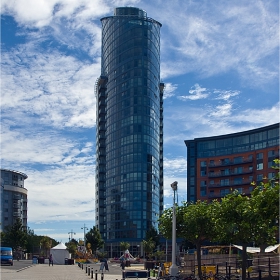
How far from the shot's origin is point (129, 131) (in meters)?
140

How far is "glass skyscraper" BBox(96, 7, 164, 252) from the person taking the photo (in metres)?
136

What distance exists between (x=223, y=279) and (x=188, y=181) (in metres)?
97.6

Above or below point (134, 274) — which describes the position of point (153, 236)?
below

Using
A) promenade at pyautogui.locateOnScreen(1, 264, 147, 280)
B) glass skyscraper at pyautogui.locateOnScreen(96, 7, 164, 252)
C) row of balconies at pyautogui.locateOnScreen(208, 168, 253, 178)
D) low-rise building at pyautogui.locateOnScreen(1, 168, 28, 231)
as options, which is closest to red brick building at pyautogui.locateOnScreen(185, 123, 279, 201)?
row of balconies at pyautogui.locateOnScreen(208, 168, 253, 178)

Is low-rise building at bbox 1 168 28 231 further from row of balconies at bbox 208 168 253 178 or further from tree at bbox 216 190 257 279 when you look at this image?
tree at bbox 216 190 257 279

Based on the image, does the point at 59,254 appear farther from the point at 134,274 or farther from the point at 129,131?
the point at 129,131

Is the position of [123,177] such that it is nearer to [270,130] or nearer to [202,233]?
[270,130]

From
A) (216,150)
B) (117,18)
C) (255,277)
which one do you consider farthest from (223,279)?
(117,18)

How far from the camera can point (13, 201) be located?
16250 centimetres

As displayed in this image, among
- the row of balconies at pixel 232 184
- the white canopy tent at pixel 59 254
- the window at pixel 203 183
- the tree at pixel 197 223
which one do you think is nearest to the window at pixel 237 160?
the row of balconies at pixel 232 184

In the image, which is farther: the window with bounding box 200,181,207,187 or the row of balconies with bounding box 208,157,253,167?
the window with bounding box 200,181,207,187

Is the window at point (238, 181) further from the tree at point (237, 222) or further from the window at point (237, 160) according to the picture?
the tree at point (237, 222)

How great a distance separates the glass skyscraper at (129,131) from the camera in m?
136

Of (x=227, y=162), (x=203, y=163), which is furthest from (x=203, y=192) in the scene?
(x=227, y=162)
